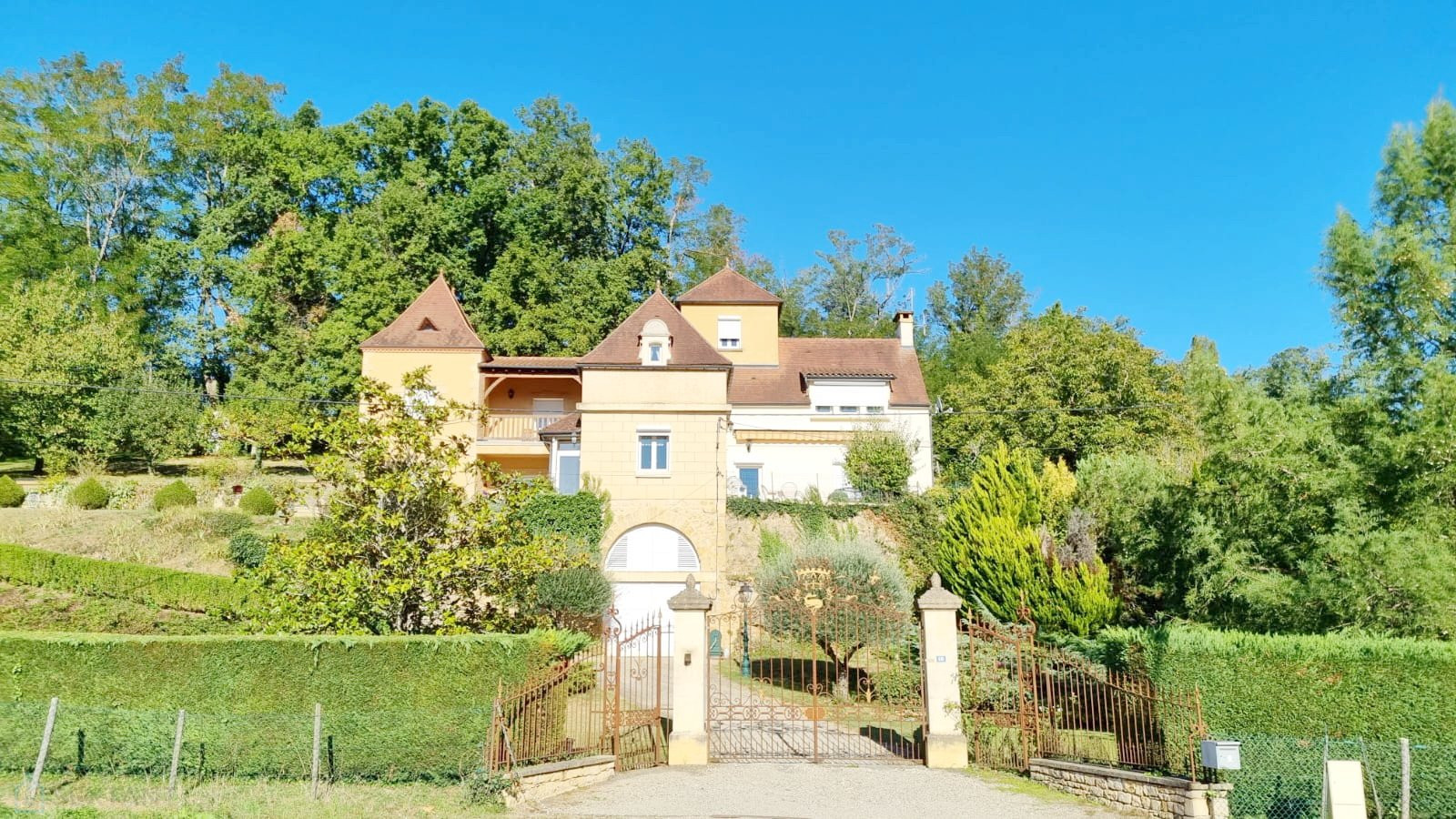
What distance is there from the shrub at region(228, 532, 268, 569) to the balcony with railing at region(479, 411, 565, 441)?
845cm

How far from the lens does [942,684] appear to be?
46.2ft

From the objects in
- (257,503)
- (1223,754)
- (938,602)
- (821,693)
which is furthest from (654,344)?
(1223,754)

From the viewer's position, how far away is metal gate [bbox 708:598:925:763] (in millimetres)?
14891

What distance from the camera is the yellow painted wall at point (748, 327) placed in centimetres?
3766

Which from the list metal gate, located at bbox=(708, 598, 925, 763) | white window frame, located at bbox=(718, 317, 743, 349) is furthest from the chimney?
metal gate, located at bbox=(708, 598, 925, 763)

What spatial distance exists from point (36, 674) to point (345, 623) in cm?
410

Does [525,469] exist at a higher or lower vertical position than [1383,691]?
higher

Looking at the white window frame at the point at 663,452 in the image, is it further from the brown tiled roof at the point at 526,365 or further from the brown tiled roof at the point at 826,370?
the brown tiled roof at the point at 826,370

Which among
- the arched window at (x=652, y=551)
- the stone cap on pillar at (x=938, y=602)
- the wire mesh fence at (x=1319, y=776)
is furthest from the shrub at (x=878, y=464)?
the wire mesh fence at (x=1319, y=776)

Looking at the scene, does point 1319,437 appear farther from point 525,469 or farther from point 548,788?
point 525,469

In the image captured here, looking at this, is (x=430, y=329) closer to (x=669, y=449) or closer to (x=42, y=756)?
(x=669, y=449)

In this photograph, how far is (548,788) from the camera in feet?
40.7

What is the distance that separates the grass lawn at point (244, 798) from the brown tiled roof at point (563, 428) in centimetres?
1751

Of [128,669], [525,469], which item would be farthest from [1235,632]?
[525,469]
